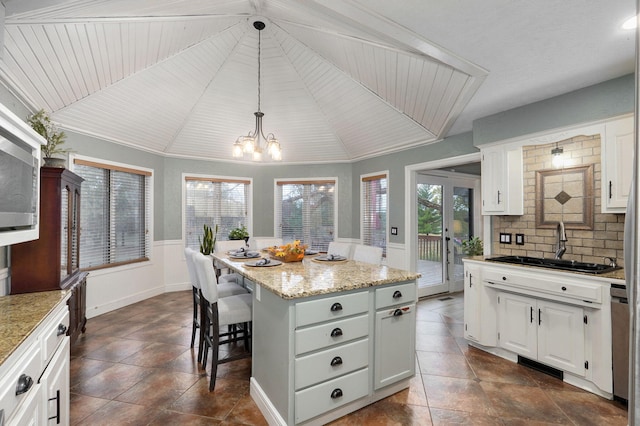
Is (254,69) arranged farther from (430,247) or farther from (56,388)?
(430,247)

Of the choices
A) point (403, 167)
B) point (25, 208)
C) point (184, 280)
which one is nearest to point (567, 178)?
point (403, 167)

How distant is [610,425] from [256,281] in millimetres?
2628

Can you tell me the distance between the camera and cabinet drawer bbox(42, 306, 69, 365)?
1.42 m

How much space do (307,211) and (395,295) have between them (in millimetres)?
3859

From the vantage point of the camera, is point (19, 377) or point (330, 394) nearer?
point (19, 377)

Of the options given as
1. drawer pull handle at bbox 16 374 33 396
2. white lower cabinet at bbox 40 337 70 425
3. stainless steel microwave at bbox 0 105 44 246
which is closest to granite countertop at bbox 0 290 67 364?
drawer pull handle at bbox 16 374 33 396

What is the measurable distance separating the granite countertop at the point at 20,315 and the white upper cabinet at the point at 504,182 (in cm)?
388

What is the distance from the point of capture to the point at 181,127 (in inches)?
187

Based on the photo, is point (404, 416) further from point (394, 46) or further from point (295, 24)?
point (295, 24)

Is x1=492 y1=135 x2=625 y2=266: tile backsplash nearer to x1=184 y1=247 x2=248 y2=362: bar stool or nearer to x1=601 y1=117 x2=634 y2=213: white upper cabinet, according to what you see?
x1=601 y1=117 x2=634 y2=213: white upper cabinet

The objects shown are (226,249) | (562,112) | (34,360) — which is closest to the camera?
(34,360)

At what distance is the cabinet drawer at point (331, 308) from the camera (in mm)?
1810

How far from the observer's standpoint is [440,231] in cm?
511

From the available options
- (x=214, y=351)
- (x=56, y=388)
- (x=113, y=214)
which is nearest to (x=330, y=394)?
(x=214, y=351)
